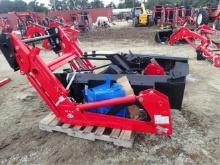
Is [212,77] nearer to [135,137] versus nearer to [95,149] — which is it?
[135,137]

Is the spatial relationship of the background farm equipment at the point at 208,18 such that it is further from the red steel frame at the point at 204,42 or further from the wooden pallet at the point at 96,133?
the wooden pallet at the point at 96,133

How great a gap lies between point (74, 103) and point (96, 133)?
1.68 feet

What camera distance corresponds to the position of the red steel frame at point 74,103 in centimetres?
357

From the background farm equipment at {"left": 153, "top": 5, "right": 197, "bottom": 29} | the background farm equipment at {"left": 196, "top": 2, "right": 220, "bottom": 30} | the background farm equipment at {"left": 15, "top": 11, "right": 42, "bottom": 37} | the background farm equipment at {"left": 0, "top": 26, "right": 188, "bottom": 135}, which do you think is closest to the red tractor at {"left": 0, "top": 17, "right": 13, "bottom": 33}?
the background farm equipment at {"left": 15, "top": 11, "right": 42, "bottom": 37}

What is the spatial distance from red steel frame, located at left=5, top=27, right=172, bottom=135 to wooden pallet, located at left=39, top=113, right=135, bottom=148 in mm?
84

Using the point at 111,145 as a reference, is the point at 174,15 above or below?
above

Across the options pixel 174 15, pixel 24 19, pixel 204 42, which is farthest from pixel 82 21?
pixel 204 42

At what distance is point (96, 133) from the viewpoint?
4043 mm

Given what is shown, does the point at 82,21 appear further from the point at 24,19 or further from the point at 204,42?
the point at 204,42

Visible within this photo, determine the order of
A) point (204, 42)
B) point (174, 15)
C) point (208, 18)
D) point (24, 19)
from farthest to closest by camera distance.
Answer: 1. point (174, 15)
2. point (24, 19)
3. point (208, 18)
4. point (204, 42)

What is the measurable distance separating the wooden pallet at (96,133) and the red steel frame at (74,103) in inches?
3.3

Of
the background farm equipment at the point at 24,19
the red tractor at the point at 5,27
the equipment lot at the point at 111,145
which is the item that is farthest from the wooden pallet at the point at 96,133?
the background farm equipment at the point at 24,19

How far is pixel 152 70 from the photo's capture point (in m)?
4.89

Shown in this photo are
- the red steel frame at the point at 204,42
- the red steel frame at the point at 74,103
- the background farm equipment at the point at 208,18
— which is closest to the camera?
the red steel frame at the point at 74,103
